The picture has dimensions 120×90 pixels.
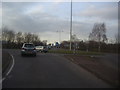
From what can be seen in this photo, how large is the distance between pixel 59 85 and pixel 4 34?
108m

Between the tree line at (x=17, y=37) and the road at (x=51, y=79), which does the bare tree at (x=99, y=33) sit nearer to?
the tree line at (x=17, y=37)

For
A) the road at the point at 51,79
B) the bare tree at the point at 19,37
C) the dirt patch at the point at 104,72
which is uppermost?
the bare tree at the point at 19,37

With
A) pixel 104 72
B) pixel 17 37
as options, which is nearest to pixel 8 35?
pixel 17 37

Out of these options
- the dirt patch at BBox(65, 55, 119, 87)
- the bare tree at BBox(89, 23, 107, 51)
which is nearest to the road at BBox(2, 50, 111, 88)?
the dirt patch at BBox(65, 55, 119, 87)

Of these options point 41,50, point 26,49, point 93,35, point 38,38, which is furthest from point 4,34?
point 26,49

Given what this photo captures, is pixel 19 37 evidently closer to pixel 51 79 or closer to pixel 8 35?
pixel 8 35

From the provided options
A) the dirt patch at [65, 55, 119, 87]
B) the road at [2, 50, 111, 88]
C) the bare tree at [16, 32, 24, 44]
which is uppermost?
the bare tree at [16, 32, 24, 44]

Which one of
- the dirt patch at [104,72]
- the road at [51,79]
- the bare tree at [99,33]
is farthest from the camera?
the bare tree at [99,33]

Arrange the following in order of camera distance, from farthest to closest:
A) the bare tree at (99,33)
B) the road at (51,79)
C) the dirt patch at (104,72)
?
1. the bare tree at (99,33)
2. the dirt patch at (104,72)
3. the road at (51,79)

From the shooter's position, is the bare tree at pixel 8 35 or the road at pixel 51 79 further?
the bare tree at pixel 8 35

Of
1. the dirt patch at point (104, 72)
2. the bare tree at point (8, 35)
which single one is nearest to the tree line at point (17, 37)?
the bare tree at point (8, 35)

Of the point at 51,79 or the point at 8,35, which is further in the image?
the point at 8,35

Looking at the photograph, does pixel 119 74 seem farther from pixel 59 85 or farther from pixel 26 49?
pixel 26 49

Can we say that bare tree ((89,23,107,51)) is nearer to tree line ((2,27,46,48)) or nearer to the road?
tree line ((2,27,46,48))
